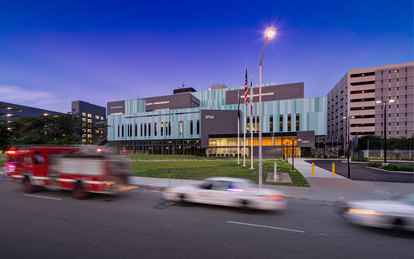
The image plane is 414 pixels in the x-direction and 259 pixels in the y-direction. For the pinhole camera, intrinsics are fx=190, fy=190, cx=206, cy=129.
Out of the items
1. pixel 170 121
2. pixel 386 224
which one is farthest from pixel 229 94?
pixel 386 224

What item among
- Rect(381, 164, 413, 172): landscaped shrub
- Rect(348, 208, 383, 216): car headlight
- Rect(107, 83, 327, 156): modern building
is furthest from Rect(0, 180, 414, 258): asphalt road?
Rect(107, 83, 327, 156): modern building

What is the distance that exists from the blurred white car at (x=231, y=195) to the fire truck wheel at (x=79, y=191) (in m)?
4.73

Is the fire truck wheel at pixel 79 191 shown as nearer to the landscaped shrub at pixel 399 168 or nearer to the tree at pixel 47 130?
the landscaped shrub at pixel 399 168

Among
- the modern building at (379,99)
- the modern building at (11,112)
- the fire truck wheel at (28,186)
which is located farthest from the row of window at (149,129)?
the fire truck wheel at (28,186)

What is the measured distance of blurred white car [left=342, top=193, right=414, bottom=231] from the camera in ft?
19.3

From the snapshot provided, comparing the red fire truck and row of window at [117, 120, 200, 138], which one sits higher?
row of window at [117, 120, 200, 138]

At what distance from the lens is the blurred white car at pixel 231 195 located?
7.92m

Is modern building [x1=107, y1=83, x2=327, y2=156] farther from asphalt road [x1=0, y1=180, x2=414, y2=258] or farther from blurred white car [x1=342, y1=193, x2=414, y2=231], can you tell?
asphalt road [x1=0, y1=180, x2=414, y2=258]

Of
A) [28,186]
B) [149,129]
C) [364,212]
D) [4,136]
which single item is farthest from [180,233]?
[149,129]

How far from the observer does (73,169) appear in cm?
994

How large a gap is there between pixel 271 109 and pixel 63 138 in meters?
59.5

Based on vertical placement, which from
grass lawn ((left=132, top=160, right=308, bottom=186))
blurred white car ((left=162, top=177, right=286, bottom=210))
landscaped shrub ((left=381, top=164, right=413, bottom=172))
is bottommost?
grass lawn ((left=132, top=160, right=308, bottom=186))

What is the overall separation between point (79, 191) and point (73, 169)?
1.19 m

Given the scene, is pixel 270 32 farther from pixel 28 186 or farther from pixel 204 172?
pixel 28 186
